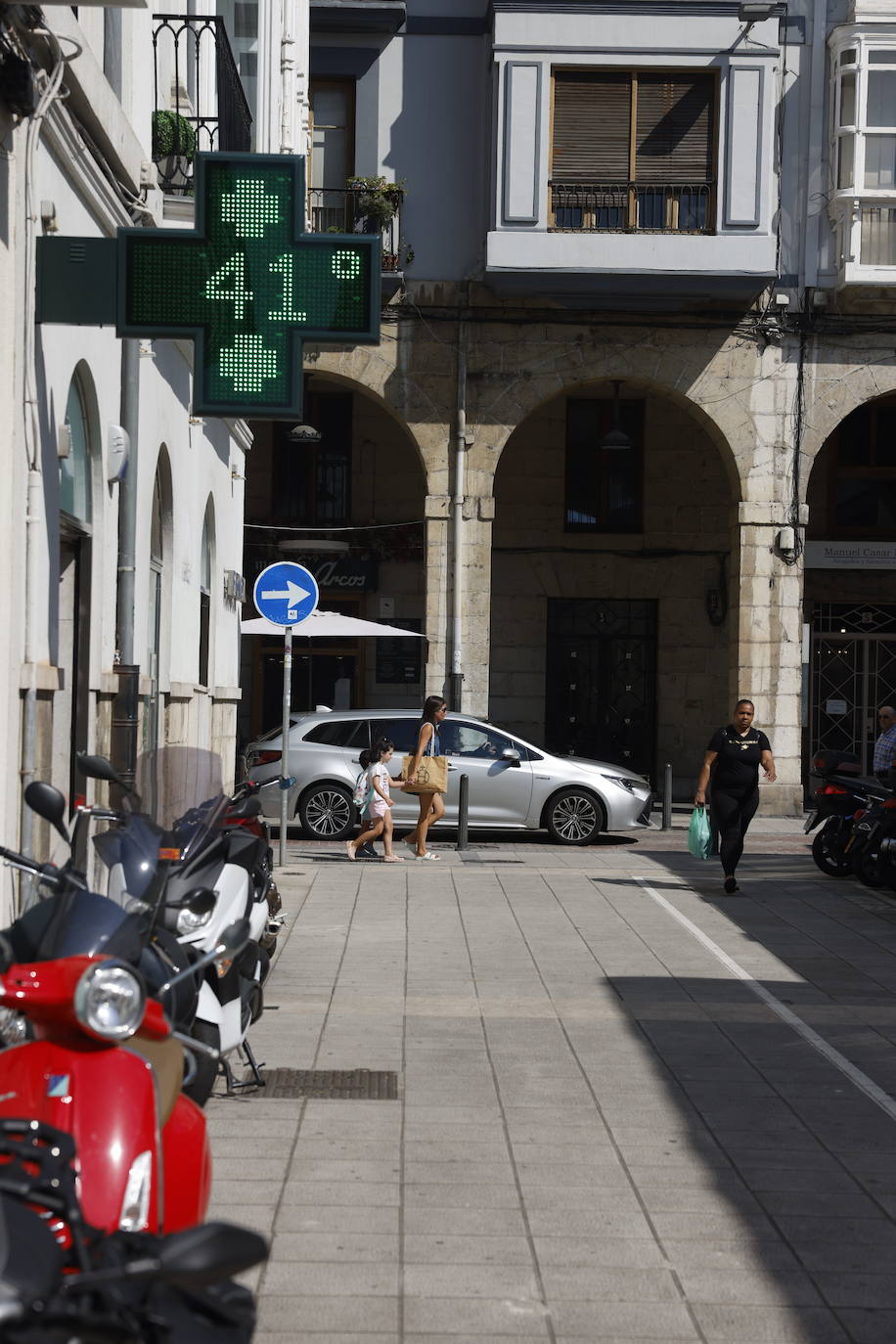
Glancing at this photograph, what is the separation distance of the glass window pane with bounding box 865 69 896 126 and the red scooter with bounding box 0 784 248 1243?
24.1 meters

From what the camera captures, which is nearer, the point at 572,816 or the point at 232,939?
the point at 232,939

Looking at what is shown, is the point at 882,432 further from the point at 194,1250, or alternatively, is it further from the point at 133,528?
the point at 194,1250

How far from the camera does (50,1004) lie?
12.1ft

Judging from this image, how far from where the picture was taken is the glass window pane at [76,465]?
10562 millimetres

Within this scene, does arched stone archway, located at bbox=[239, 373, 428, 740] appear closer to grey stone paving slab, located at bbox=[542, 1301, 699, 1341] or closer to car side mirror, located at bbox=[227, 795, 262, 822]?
car side mirror, located at bbox=[227, 795, 262, 822]

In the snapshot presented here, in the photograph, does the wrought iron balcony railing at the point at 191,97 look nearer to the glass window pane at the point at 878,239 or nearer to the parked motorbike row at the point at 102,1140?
the parked motorbike row at the point at 102,1140

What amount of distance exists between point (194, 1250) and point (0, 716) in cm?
609

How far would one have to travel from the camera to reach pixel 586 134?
→ 2511 centimetres

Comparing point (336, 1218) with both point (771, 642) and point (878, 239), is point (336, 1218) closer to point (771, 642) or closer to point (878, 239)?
point (771, 642)

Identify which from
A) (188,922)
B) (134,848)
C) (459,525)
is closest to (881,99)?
(459,525)

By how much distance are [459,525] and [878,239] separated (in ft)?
23.9

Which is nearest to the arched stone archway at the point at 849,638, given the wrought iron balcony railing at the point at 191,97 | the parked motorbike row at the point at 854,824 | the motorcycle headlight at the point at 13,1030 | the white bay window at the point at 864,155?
the white bay window at the point at 864,155

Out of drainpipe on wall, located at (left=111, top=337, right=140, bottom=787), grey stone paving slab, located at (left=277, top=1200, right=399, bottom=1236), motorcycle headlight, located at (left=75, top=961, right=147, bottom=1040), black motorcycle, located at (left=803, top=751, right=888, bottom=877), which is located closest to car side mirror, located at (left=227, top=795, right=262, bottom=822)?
grey stone paving slab, located at (left=277, top=1200, right=399, bottom=1236)

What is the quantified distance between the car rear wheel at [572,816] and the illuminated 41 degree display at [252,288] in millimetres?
12407
